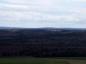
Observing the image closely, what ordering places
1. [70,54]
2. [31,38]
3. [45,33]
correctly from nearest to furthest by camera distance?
[70,54], [31,38], [45,33]

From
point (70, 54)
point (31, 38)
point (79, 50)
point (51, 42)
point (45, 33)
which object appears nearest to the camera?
point (70, 54)

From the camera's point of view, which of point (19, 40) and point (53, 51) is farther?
point (19, 40)

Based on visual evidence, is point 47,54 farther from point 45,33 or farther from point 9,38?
point 45,33

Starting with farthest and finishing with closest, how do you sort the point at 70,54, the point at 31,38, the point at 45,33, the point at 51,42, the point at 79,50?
the point at 45,33 → the point at 31,38 → the point at 51,42 → the point at 79,50 → the point at 70,54

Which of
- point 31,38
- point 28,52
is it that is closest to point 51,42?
point 31,38

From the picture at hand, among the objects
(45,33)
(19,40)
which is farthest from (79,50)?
(45,33)

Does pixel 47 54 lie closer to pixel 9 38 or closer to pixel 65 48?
pixel 65 48
